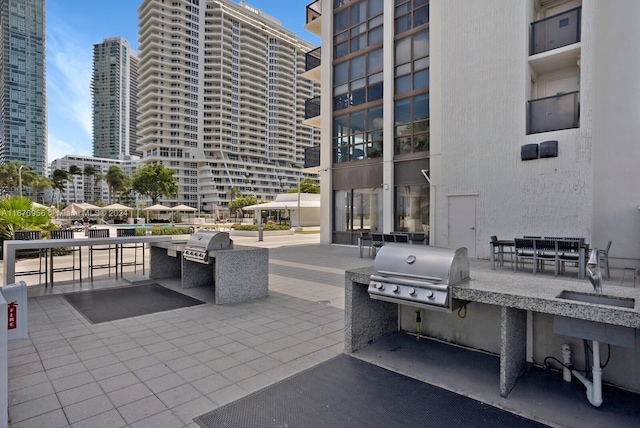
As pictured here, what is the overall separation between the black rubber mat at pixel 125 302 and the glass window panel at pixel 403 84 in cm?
1191

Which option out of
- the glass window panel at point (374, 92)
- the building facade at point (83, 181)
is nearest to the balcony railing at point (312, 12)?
the glass window panel at point (374, 92)

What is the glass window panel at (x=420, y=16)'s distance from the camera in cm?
1403

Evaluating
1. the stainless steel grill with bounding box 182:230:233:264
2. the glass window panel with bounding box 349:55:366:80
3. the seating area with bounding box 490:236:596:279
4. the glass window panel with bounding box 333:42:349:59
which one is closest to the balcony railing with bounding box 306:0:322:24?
the glass window panel with bounding box 333:42:349:59

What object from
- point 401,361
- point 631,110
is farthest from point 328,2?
point 401,361

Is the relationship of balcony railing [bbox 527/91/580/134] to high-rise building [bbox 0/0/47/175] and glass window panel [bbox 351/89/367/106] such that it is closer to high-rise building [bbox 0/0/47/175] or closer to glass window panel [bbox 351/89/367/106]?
glass window panel [bbox 351/89/367/106]

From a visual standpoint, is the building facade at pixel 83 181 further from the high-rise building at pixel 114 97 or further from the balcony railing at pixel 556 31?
the balcony railing at pixel 556 31

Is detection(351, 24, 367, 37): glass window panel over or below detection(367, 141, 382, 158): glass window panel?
over

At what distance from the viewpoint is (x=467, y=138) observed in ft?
35.0

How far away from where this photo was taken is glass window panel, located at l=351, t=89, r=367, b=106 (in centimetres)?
1595

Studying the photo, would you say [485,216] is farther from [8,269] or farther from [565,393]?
[8,269]

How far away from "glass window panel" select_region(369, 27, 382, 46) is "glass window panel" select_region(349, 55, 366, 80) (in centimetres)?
74

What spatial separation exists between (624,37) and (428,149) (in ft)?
20.5

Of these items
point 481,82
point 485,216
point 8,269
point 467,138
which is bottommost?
point 8,269

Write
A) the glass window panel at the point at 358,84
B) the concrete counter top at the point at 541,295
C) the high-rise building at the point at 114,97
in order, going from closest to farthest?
the concrete counter top at the point at 541,295 → the glass window panel at the point at 358,84 → the high-rise building at the point at 114,97
